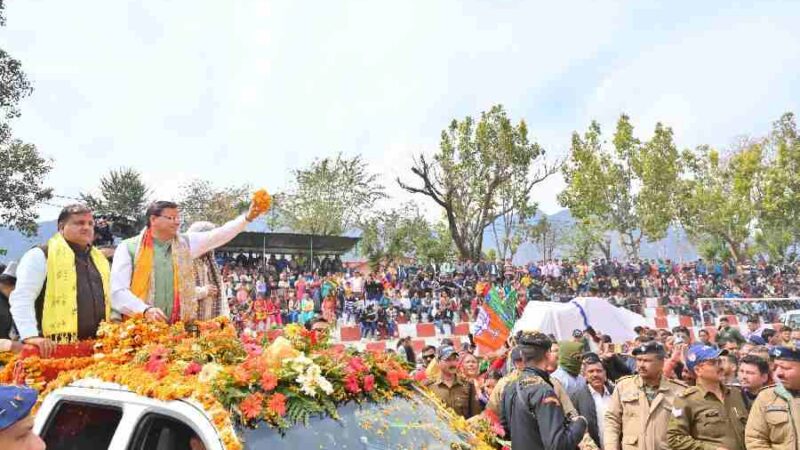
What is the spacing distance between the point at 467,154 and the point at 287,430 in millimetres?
36920

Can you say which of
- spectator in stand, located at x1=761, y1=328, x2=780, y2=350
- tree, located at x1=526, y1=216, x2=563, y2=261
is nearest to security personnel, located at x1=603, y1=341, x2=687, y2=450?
spectator in stand, located at x1=761, y1=328, x2=780, y2=350

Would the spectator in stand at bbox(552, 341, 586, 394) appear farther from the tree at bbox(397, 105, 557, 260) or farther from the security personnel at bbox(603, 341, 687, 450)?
the tree at bbox(397, 105, 557, 260)

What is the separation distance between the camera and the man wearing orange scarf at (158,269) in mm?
4344

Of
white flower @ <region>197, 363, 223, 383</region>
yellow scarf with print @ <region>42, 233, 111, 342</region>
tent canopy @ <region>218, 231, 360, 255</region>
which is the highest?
tent canopy @ <region>218, 231, 360, 255</region>

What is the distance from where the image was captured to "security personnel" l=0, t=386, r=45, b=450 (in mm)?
1975

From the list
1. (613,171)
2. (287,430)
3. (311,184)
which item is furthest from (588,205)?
(287,430)

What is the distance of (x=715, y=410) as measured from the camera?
15.8 ft

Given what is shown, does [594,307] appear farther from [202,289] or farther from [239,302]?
[239,302]

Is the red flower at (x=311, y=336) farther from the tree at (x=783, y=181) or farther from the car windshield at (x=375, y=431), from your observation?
the tree at (x=783, y=181)

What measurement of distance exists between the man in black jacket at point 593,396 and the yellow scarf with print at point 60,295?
4293 mm

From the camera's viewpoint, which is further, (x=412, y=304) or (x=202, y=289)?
(x=412, y=304)

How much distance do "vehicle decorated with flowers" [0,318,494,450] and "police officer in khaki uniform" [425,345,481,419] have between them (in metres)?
2.29

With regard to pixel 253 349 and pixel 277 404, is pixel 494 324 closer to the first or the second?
pixel 253 349

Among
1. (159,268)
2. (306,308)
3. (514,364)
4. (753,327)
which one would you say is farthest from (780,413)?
(306,308)
